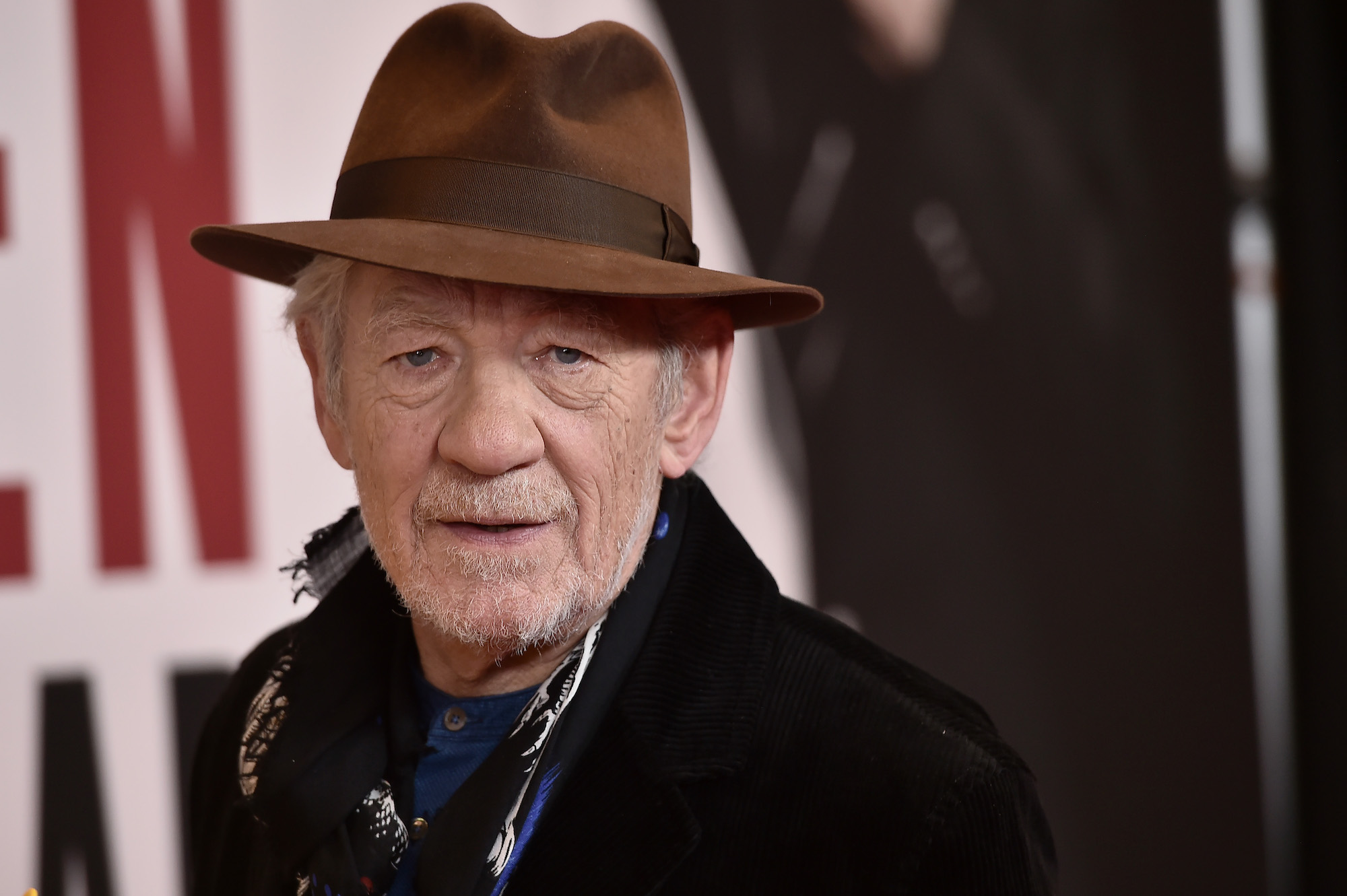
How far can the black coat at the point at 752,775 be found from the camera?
37.1 inches

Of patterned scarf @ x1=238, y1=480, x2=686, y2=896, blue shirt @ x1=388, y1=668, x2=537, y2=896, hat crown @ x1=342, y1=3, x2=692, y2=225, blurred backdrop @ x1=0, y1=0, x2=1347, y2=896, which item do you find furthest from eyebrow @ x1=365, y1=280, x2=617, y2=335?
blurred backdrop @ x1=0, y1=0, x2=1347, y2=896

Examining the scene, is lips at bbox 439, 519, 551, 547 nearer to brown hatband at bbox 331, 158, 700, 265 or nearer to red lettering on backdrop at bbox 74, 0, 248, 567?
brown hatband at bbox 331, 158, 700, 265

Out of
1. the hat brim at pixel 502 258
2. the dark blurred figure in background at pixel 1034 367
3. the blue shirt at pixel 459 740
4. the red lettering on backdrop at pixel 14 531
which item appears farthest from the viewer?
the dark blurred figure in background at pixel 1034 367

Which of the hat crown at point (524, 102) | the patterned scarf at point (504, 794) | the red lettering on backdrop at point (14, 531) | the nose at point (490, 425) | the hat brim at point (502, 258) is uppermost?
the hat crown at point (524, 102)

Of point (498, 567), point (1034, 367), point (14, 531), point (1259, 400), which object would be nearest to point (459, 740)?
point (498, 567)

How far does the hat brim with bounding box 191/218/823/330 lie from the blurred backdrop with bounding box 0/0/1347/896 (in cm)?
110

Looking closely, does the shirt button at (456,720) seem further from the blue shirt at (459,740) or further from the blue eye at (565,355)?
the blue eye at (565,355)

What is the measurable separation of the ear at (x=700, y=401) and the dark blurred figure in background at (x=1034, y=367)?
960mm

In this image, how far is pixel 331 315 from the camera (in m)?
1.13

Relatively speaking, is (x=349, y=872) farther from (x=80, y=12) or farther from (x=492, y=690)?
(x=80, y=12)

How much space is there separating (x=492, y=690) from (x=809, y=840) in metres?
0.39

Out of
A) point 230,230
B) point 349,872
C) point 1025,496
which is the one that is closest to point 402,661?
point 349,872

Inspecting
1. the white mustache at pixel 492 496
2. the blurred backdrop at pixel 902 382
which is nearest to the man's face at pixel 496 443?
the white mustache at pixel 492 496

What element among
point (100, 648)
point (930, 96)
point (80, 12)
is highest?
point (80, 12)
